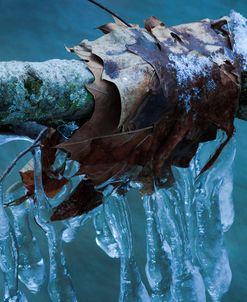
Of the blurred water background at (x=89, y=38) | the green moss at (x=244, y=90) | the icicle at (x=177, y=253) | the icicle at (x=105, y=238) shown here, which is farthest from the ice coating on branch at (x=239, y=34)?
the blurred water background at (x=89, y=38)

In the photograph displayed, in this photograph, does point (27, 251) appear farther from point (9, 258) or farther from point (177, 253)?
point (177, 253)

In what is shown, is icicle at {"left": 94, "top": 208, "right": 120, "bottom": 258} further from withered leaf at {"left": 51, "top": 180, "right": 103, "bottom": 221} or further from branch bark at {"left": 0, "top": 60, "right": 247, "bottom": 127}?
branch bark at {"left": 0, "top": 60, "right": 247, "bottom": 127}

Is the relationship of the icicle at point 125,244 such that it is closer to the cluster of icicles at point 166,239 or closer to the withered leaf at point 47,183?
the cluster of icicles at point 166,239

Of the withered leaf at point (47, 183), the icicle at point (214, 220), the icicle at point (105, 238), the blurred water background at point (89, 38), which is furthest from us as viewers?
the blurred water background at point (89, 38)

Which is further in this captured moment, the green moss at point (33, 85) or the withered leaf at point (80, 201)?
the withered leaf at point (80, 201)

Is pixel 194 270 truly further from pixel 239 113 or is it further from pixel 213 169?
pixel 239 113

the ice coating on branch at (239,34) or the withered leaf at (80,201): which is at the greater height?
the ice coating on branch at (239,34)
